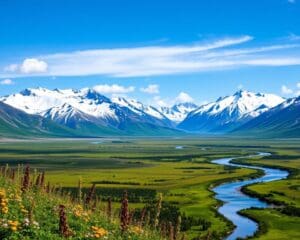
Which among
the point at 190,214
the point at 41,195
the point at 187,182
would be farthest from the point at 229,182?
the point at 41,195

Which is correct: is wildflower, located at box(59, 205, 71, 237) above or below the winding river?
above

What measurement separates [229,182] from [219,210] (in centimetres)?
5220

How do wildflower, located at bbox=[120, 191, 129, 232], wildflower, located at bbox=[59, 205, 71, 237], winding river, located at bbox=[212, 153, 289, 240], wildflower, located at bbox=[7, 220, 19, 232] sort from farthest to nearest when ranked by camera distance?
winding river, located at bbox=[212, 153, 289, 240], wildflower, located at bbox=[120, 191, 129, 232], wildflower, located at bbox=[59, 205, 71, 237], wildflower, located at bbox=[7, 220, 19, 232]

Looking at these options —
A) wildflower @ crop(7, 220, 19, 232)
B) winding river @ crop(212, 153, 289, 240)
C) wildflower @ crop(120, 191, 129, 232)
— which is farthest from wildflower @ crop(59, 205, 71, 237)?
winding river @ crop(212, 153, 289, 240)

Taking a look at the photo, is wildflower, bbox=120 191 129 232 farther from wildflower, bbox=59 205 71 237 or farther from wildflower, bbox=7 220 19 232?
wildflower, bbox=7 220 19 232

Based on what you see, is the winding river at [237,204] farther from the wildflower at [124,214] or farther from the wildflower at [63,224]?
the wildflower at [63,224]

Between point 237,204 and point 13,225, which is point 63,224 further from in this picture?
point 237,204

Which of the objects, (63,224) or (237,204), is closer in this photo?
(63,224)

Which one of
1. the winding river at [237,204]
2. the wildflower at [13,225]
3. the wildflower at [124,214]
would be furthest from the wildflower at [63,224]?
the winding river at [237,204]

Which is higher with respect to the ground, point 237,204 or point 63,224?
point 63,224

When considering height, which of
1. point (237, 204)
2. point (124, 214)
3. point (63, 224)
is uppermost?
point (63, 224)

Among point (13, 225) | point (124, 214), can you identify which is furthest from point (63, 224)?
point (124, 214)

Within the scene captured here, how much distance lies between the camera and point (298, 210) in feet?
300

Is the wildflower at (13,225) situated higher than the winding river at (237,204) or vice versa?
the wildflower at (13,225)
